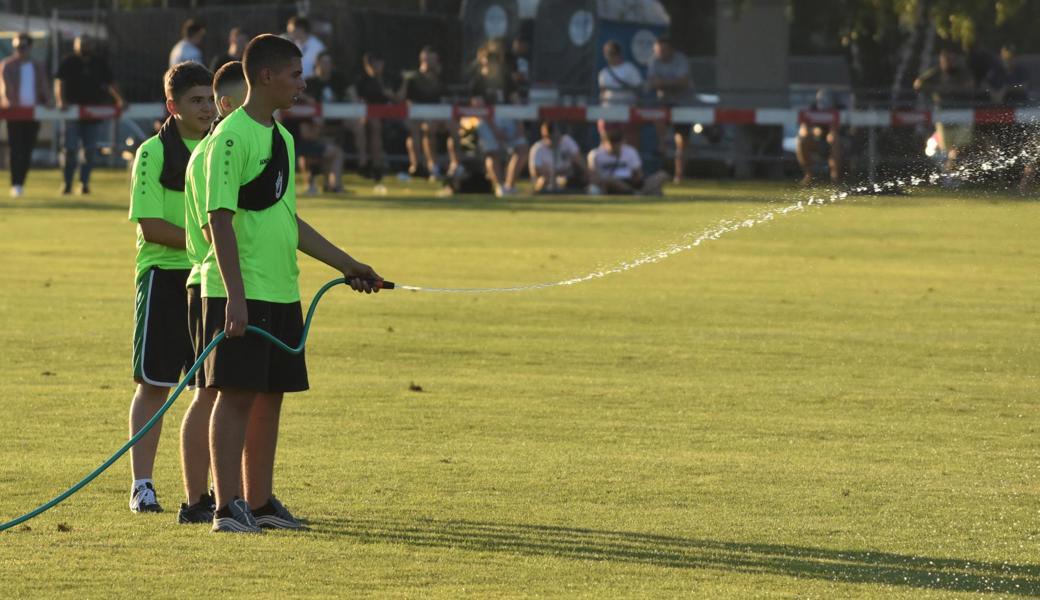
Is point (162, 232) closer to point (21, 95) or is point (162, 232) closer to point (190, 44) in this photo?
point (190, 44)

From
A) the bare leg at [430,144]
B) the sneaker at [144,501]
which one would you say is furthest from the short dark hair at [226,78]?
the bare leg at [430,144]

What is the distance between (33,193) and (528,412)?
20.4m

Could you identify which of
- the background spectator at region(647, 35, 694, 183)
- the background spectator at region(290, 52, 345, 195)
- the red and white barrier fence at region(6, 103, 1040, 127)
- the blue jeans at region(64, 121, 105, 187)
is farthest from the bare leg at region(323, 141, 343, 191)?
the background spectator at region(647, 35, 694, 183)

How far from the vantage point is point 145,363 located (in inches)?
301

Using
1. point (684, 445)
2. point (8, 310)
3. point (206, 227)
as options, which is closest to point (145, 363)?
point (206, 227)

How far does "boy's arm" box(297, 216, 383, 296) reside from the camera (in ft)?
23.5

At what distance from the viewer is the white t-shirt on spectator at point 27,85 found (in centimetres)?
2909

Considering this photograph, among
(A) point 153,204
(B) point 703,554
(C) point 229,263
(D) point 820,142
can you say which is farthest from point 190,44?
(B) point 703,554

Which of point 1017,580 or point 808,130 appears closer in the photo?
point 1017,580

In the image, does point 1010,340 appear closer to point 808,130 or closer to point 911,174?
point 911,174

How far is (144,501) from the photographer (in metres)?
7.46

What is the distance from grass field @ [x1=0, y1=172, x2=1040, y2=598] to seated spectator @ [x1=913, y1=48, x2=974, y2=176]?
588 cm

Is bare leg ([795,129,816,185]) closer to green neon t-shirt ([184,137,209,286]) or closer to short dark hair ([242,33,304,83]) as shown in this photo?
green neon t-shirt ([184,137,209,286])

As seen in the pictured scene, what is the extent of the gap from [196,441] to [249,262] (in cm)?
74
